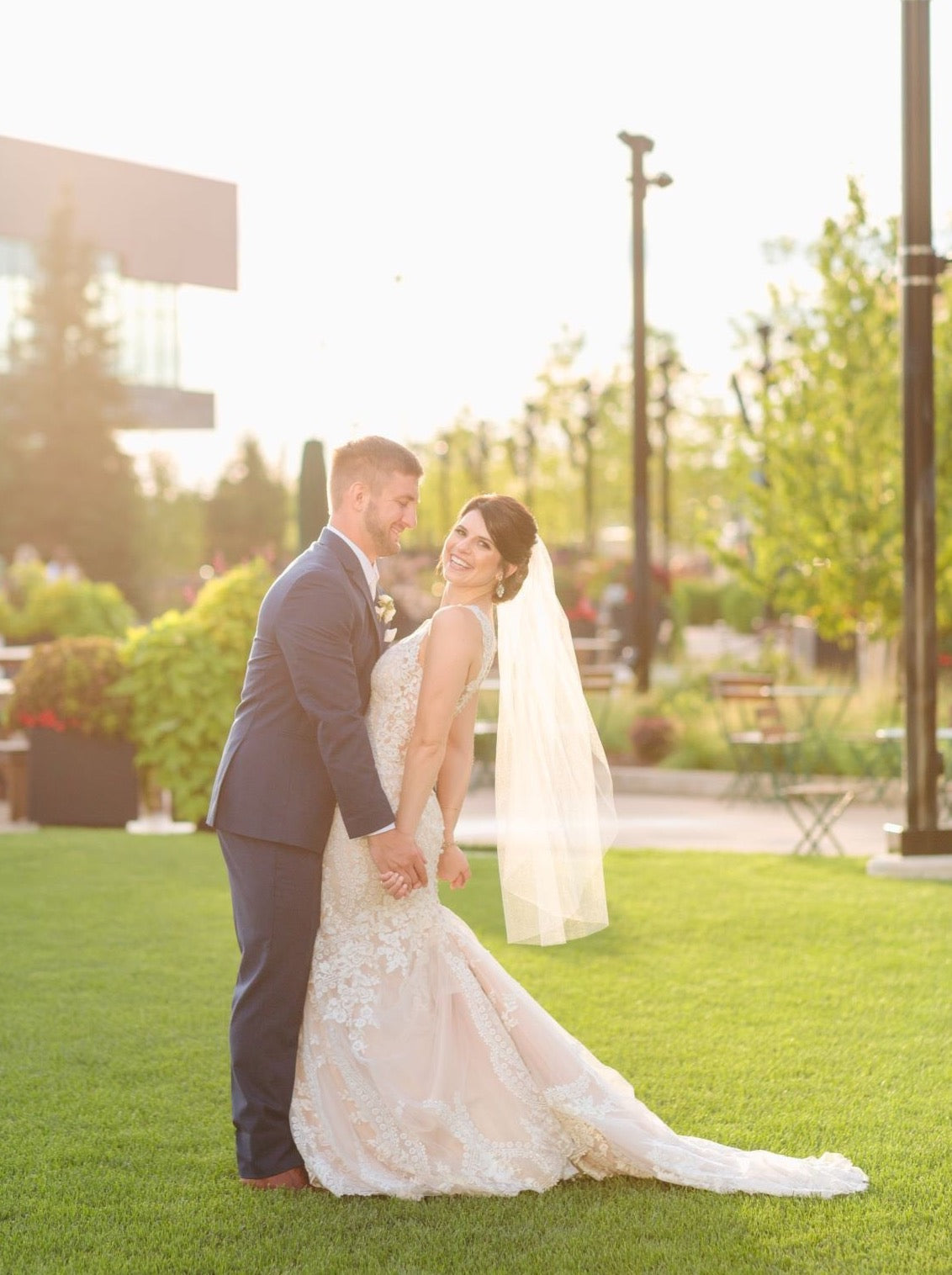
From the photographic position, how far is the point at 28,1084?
244 inches

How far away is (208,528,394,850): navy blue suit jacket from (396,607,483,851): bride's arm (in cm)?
18

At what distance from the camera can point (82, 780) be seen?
13.9 m

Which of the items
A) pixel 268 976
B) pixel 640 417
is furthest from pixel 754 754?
pixel 268 976

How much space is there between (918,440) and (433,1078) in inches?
270

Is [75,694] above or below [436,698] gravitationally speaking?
below

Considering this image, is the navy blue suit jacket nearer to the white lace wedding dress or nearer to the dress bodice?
the dress bodice

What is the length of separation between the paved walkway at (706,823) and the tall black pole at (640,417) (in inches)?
142

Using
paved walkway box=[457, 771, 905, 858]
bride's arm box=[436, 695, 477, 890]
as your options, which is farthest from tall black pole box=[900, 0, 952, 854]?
bride's arm box=[436, 695, 477, 890]

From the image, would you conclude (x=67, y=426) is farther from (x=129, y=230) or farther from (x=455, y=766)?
(x=455, y=766)

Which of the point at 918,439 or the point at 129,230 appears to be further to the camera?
the point at 129,230

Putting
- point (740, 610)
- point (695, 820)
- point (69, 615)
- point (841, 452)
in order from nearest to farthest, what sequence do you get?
point (695, 820) < point (841, 452) < point (69, 615) < point (740, 610)

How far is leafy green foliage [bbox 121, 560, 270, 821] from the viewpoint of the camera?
13.2 meters

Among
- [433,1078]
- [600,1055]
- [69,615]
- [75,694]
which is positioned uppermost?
[69,615]

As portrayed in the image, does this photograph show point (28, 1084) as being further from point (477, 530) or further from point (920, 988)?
point (920, 988)
